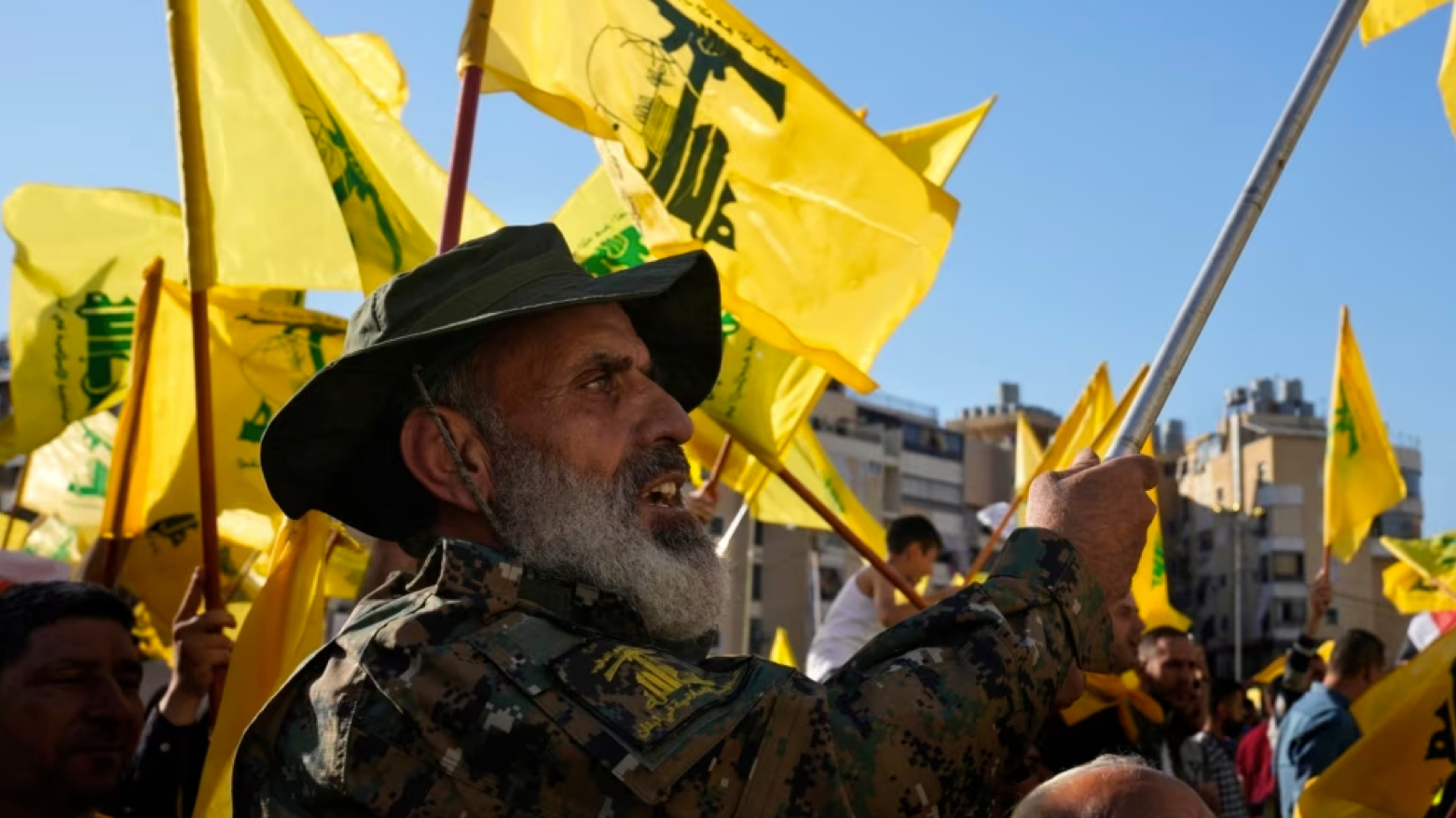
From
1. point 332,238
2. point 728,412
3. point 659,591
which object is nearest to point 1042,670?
point 659,591

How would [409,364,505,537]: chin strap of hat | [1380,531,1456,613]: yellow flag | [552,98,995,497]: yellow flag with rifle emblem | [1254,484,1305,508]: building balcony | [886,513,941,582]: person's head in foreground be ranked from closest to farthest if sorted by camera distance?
[409,364,505,537]: chin strap of hat, [552,98,995,497]: yellow flag with rifle emblem, [886,513,941,582]: person's head in foreground, [1380,531,1456,613]: yellow flag, [1254,484,1305,508]: building balcony

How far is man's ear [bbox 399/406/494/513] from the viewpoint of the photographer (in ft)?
8.30

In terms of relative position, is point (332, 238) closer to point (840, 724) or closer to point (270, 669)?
point (270, 669)

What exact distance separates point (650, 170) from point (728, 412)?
175 cm

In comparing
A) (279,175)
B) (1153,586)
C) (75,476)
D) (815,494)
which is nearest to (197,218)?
(279,175)

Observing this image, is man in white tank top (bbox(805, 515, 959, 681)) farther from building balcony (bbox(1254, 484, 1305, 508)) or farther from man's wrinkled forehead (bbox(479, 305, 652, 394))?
building balcony (bbox(1254, 484, 1305, 508))

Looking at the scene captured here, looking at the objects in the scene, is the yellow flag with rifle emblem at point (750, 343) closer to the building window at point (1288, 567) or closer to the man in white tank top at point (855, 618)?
the man in white tank top at point (855, 618)

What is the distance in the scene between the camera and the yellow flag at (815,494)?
970 centimetres

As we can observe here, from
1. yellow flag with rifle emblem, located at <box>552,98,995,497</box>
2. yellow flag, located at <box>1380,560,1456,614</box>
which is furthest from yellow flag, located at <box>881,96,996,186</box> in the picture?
yellow flag, located at <box>1380,560,1456,614</box>

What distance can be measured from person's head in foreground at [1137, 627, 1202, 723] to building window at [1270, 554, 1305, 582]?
9318cm

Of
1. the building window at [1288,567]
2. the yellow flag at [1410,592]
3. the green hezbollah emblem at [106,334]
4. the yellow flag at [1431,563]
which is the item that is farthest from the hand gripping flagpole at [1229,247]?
the building window at [1288,567]

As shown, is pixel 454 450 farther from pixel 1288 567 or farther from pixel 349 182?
pixel 1288 567

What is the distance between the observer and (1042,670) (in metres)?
2.11

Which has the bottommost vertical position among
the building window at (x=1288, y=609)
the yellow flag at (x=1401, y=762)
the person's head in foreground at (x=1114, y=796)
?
the building window at (x=1288, y=609)
